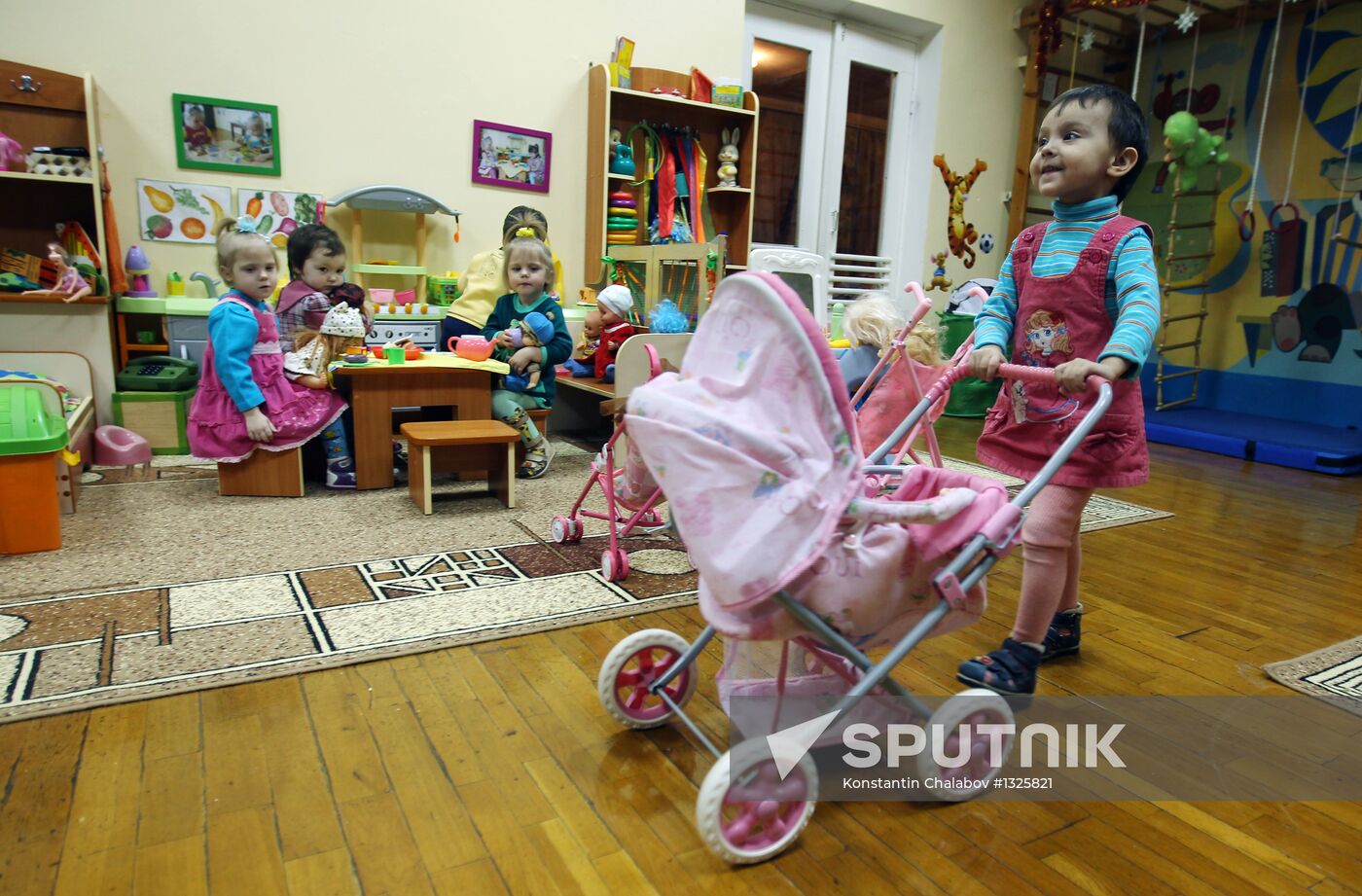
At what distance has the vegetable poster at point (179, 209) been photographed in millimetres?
4027

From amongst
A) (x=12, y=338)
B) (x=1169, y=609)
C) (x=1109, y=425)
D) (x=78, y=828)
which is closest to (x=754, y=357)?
(x=1109, y=425)

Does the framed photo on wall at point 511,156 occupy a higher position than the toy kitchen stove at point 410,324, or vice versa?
the framed photo on wall at point 511,156

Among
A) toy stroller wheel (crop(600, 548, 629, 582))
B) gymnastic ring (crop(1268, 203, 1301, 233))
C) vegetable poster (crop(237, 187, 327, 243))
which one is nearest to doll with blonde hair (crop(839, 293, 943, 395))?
toy stroller wheel (crop(600, 548, 629, 582))

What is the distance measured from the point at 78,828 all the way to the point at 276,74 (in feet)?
12.8

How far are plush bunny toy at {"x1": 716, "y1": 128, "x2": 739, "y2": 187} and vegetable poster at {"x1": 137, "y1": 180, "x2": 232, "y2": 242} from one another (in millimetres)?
2771

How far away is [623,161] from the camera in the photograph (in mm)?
4941

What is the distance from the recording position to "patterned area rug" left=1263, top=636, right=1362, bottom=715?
2.00 m

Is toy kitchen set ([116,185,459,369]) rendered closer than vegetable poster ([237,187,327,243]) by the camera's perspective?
Yes

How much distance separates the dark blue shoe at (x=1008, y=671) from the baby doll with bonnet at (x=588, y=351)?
2999mm

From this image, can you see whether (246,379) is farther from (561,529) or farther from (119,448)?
(561,529)

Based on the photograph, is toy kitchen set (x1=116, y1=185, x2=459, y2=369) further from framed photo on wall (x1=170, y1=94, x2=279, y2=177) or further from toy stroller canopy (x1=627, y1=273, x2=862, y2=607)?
toy stroller canopy (x1=627, y1=273, x2=862, y2=607)

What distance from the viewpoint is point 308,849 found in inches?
52.1

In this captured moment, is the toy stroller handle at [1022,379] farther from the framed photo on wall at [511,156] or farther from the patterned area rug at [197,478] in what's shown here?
the framed photo on wall at [511,156]

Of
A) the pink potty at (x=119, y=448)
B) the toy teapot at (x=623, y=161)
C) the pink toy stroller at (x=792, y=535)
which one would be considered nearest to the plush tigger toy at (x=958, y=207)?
the toy teapot at (x=623, y=161)
